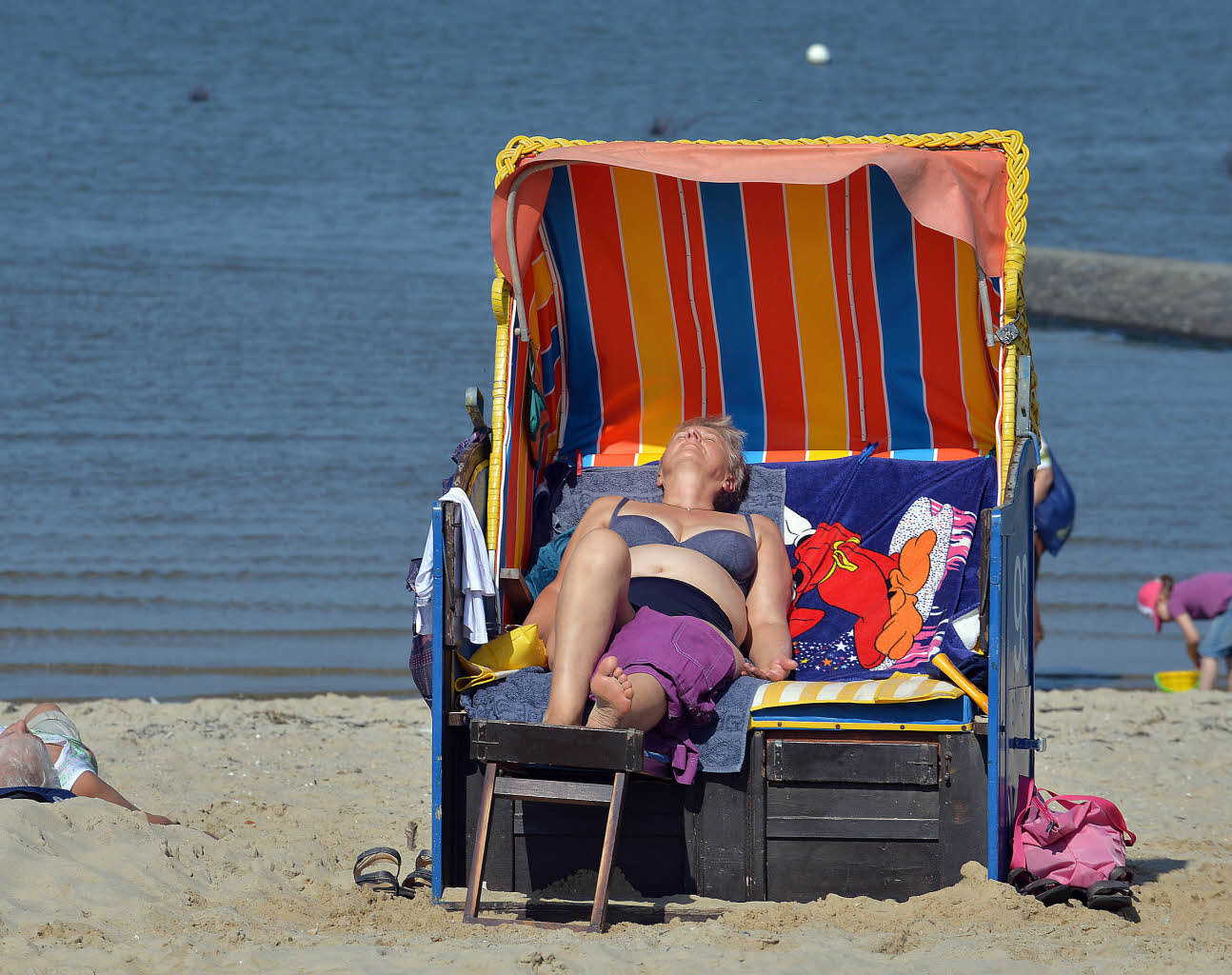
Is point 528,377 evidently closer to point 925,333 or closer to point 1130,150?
point 925,333

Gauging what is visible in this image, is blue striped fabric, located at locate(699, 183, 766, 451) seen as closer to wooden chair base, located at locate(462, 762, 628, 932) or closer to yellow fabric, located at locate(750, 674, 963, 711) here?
yellow fabric, located at locate(750, 674, 963, 711)

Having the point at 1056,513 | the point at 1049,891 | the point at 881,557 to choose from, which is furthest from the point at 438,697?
the point at 1056,513

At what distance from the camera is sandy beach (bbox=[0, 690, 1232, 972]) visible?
3.37 metres

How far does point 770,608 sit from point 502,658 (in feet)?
2.90

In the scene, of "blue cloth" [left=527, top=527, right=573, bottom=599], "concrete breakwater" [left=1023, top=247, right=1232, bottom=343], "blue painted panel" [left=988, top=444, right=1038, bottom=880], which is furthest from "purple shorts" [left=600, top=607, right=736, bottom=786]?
"concrete breakwater" [left=1023, top=247, right=1232, bottom=343]

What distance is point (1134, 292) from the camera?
64.5 ft

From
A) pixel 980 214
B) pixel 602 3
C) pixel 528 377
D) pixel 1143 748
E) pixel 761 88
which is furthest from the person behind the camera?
pixel 602 3

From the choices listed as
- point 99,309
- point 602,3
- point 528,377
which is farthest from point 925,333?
point 602,3

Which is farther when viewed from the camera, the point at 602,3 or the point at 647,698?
the point at 602,3

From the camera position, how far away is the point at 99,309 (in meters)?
15.4

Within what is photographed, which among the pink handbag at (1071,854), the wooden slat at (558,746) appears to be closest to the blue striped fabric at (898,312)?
the pink handbag at (1071,854)

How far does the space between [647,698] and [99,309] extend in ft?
42.2

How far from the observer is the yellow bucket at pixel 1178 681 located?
7.50 metres

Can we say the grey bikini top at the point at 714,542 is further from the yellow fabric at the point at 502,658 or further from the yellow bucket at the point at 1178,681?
the yellow bucket at the point at 1178,681
